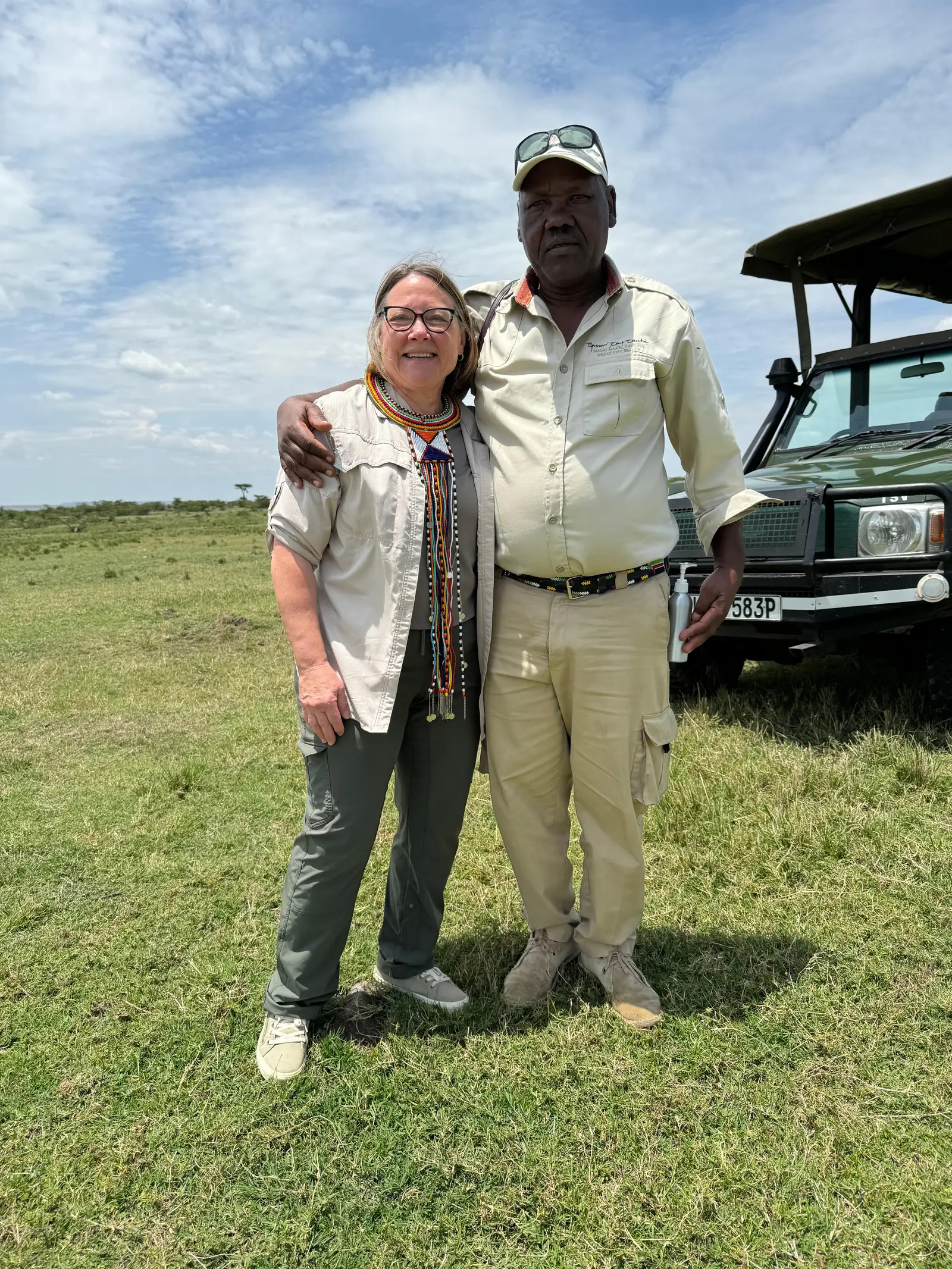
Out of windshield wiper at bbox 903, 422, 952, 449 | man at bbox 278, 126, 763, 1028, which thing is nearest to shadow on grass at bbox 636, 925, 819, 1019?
man at bbox 278, 126, 763, 1028

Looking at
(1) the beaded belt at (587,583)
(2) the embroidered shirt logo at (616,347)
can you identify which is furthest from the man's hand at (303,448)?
(2) the embroidered shirt logo at (616,347)

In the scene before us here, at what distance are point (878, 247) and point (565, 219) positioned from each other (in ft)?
14.6

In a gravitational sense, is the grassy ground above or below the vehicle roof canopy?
below

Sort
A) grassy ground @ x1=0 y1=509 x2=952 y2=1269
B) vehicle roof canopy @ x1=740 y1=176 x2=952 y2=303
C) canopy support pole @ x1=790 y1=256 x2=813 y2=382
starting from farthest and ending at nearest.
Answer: canopy support pole @ x1=790 y1=256 x2=813 y2=382, vehicle roof canopy @ x1=740 y1=176 x2=952 y2=303, grassy ground @ x1=0 y1=509 x2=952 y2=1269

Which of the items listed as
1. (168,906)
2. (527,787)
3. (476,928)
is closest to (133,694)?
(168,906)

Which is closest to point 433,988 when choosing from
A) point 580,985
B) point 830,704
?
point 580,985

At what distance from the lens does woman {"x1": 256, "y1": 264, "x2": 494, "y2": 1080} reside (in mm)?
2396

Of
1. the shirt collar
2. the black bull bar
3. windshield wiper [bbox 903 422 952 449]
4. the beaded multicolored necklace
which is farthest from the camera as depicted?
windshield wiper [bbox 903 422 952 449]

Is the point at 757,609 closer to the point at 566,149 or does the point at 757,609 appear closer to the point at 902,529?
the point at 902,529

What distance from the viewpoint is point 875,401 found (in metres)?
5.72

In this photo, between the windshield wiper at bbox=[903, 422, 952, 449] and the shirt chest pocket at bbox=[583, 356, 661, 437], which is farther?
the windshield wiper at bbox=[903, 422, 952, 449]

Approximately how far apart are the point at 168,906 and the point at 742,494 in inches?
97.4

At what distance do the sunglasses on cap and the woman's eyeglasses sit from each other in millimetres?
446

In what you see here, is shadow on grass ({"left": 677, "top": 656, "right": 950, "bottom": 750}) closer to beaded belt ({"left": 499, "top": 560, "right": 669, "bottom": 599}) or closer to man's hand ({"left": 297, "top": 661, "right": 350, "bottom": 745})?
beaded belt ({"left": 499, "top": 560, "right": 669, "bottom": 599})
